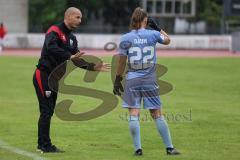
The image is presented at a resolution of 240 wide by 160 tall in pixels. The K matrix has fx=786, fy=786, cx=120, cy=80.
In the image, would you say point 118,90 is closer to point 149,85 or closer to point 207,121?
point 149,85

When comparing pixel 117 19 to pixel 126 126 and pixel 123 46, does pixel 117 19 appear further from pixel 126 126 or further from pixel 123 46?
pixel 123 46

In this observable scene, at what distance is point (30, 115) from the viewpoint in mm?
16719

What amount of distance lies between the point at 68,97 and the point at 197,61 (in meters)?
19.2

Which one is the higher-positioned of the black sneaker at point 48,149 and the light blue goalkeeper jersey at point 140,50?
the light blue goalkeeper jersey at point 140,50

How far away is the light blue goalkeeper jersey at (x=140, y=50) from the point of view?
10750 millimetres

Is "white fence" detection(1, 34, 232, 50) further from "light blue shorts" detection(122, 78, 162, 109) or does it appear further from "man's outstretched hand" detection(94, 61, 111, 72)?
"light blue shorts" detection(122, 78, 162, 109)

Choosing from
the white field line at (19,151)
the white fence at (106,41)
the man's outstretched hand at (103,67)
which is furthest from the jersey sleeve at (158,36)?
the white fence at (106,41)

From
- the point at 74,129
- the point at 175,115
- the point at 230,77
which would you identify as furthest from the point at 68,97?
the point at 230,77

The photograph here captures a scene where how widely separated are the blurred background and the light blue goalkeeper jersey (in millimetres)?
40762

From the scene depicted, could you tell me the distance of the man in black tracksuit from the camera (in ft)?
36.4

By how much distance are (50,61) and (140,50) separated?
1.36m

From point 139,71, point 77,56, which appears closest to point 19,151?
point 77,56

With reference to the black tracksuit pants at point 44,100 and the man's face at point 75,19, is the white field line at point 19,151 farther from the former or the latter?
the man's face at point 75,19

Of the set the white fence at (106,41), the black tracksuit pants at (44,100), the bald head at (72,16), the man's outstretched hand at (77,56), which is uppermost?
the bald head at (72,16)
